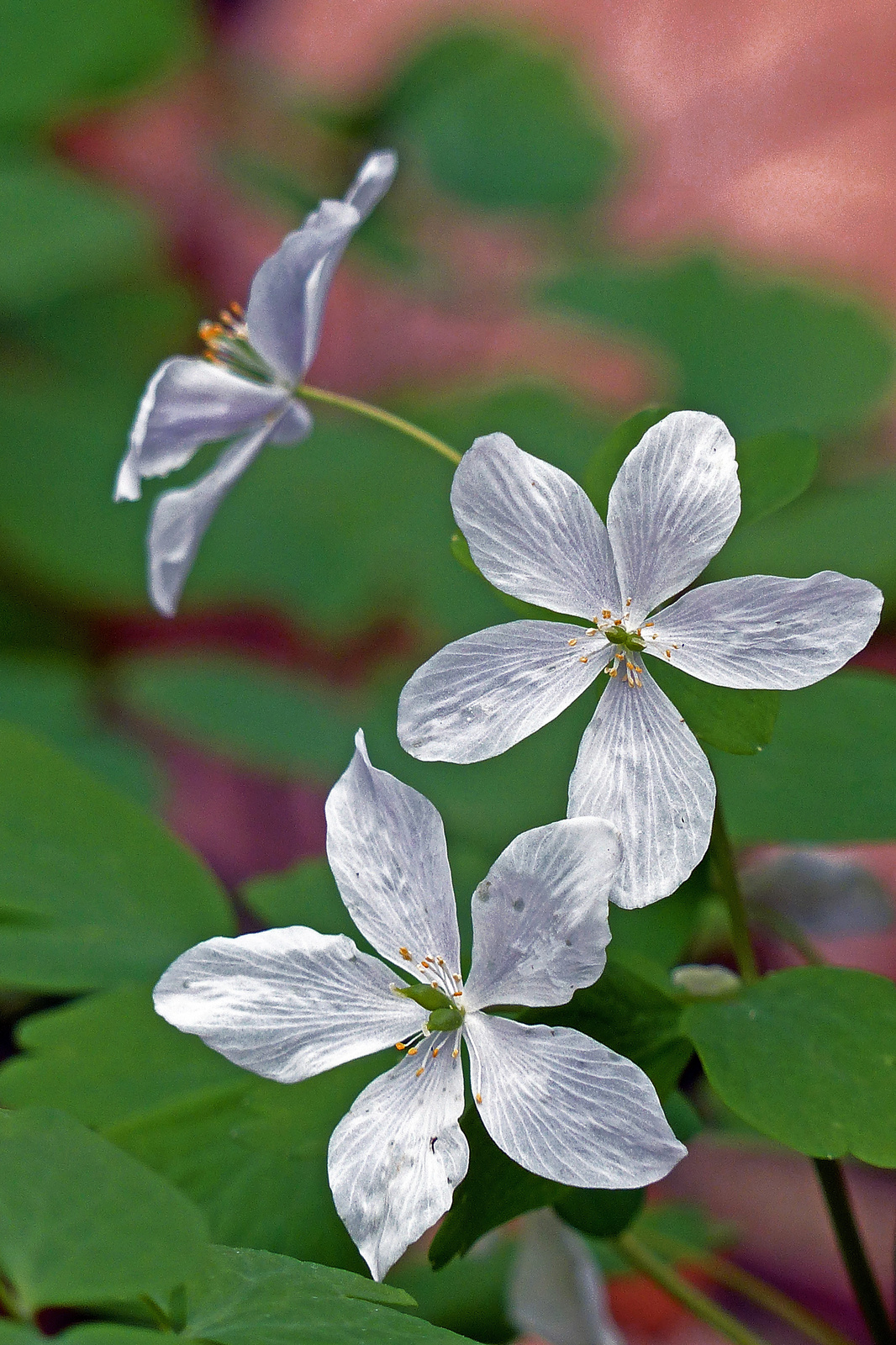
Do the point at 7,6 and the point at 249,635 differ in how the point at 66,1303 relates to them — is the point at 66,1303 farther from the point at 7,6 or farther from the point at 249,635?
the point at 7,6

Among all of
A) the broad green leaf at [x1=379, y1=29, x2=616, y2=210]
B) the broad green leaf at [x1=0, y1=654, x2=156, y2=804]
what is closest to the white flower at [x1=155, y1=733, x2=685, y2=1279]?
the broad green leaf at [x1=0, y1=654, x2=156, y2=804]

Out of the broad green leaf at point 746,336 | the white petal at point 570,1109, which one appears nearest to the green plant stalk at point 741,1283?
the white petal at point 570,1109

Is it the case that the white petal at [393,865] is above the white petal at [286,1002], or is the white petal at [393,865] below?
above

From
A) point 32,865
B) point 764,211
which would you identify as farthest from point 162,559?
point 764,211

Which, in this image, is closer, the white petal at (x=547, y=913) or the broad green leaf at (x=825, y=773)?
the white petal at (x=547, y=913)

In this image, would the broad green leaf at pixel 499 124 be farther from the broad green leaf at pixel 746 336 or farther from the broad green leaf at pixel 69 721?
the broad green leaf at pixel 69 721

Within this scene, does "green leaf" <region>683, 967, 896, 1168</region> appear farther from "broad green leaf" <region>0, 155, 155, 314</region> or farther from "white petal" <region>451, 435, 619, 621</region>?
"broad green leaf" <region>0, 155, 155, 314</region>
